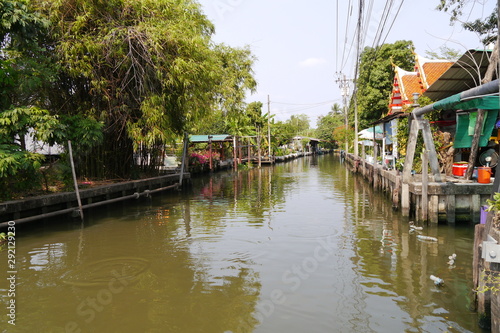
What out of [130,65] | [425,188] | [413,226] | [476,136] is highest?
[130,65]

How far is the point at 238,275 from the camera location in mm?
6762

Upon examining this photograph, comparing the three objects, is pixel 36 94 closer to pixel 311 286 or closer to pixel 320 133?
pixel 311 286

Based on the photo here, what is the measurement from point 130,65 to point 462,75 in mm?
11450

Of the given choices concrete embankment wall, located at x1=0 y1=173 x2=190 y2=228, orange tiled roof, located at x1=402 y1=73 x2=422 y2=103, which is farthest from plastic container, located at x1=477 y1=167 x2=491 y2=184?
orange tiled roof, located at x1=402 y1=73 x2=422 y2=103

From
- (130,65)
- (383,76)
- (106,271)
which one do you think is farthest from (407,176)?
(383,76)

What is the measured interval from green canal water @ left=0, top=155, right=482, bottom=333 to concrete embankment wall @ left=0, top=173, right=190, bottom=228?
431 millimetres

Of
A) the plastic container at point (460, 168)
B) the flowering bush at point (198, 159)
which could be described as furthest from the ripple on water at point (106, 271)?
the flowering bush at point (198, 159)

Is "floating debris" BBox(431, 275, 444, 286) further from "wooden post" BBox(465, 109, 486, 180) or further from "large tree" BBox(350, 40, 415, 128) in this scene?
"large tree" BBox(350, 40, 415, 128)

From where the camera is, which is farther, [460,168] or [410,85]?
[410,85]

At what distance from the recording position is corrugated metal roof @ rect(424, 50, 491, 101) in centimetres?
1147

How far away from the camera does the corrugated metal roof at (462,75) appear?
11469mm

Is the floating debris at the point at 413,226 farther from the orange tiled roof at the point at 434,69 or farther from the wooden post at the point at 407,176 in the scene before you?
the orange tiled roof at the point at 434,69

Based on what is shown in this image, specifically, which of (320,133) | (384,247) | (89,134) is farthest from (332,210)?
(320,133)

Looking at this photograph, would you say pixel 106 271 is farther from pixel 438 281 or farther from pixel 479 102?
pixel 479 102
